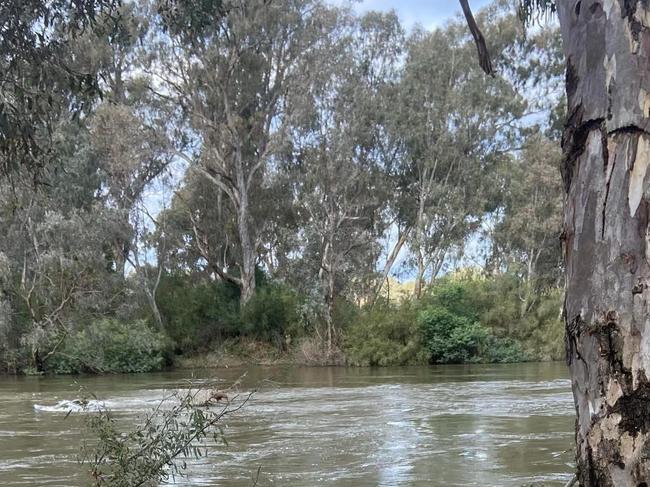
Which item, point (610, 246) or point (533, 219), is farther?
point (533, 219)

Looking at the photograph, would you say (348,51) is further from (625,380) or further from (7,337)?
(625,380)

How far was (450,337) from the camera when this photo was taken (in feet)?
82.4

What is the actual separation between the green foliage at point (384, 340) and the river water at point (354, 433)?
570cm

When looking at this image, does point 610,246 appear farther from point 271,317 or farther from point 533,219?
point 533,219

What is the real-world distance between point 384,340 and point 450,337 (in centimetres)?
211

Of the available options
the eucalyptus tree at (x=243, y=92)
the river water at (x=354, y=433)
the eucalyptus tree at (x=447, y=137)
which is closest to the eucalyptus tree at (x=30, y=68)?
the river water at (x=354, y=433)

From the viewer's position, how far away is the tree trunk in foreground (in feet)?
5.43

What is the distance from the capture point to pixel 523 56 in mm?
30172

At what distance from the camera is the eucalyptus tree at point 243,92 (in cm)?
2534

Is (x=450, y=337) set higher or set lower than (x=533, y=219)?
lower

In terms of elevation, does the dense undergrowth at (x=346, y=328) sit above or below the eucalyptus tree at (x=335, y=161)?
below

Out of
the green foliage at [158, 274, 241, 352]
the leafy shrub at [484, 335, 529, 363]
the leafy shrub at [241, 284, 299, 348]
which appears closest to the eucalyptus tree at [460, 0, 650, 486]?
the leafy shrub at [241, 284, 299, 348]

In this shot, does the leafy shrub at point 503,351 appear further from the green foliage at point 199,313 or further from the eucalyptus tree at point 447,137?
the green foliage at point 199,313

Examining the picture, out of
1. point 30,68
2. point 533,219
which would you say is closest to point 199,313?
point 533,219
